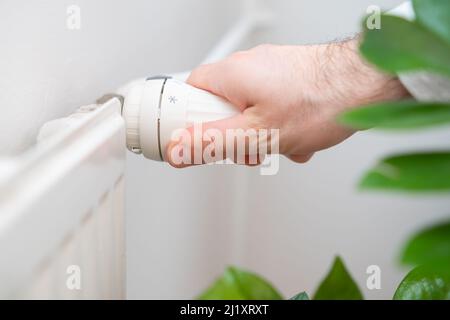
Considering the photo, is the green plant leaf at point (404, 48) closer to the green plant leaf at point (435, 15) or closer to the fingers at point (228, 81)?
the green plant leaf at point (435, 15)

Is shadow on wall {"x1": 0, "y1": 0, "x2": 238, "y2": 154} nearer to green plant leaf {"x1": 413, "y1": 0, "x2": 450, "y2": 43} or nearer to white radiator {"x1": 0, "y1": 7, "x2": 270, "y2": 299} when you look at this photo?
white radiator {"x1": 0, "y1": 7, "x2": 270, "y2": 299}

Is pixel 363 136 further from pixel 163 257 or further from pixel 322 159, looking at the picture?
pixel 163 257

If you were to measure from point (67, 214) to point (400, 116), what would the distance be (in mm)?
185

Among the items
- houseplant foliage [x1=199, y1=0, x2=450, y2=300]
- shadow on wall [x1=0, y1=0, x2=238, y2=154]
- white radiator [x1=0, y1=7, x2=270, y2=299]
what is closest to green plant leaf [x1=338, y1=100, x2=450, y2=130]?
houseplant foliage [x1=199, y1=0, x2=450, y2=300]

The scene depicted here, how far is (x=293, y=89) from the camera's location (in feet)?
1.66

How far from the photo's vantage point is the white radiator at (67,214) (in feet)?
0.84

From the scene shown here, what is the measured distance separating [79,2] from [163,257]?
0.41 m

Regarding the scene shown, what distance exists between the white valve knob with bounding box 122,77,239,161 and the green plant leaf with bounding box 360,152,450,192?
1.06ft

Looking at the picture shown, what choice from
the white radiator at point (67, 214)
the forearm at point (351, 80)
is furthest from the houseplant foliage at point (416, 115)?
the forearm at point (351, 80)

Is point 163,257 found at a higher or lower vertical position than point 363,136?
lower

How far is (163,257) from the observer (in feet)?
2.69

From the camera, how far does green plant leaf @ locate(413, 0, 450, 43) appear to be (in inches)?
8.1

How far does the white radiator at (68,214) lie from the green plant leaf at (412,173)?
146mm

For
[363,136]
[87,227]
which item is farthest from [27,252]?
[363,136]
